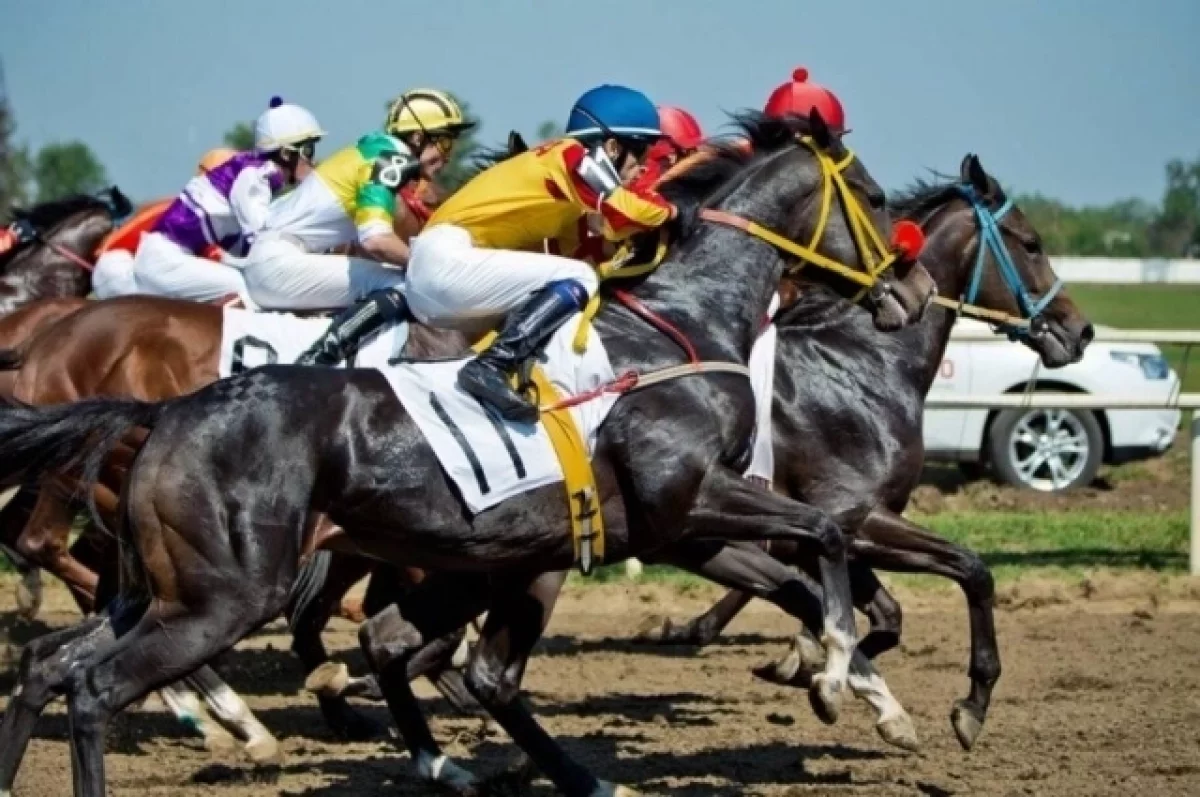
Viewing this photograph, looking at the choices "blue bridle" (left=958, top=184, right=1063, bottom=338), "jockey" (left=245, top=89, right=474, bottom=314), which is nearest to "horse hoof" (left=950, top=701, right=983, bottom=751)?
"blue bridle" (left=958, top=184, right=1063, bottom=338)

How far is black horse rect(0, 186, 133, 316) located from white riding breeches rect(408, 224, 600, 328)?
5924 millimetres

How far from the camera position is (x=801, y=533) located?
6492 millimetres

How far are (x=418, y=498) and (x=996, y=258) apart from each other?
3505 millimetres

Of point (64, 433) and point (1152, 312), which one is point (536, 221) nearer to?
point (64, 433)

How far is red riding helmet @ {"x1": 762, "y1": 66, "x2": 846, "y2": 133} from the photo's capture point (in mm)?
9141

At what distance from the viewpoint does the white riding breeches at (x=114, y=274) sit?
10156 millimetres

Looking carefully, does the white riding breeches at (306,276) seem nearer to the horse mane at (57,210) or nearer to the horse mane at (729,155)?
the horse mane at (729,155)

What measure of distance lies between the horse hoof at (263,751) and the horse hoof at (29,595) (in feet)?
10.1

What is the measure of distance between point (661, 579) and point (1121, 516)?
3986 mm

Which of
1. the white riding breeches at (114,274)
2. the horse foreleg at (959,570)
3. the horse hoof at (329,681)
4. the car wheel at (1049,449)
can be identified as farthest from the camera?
the car wheel at (1049,449)

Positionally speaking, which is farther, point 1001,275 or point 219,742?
point 1001,275

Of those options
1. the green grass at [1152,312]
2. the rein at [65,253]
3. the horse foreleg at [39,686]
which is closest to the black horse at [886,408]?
the horse foreleg at [39,686]

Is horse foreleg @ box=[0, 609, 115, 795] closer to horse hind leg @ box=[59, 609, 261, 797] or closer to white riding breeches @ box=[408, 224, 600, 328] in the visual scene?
horse hind leg @ box=[59, 609, 261, 797]

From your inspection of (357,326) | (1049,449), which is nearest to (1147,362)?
(1049,449)
